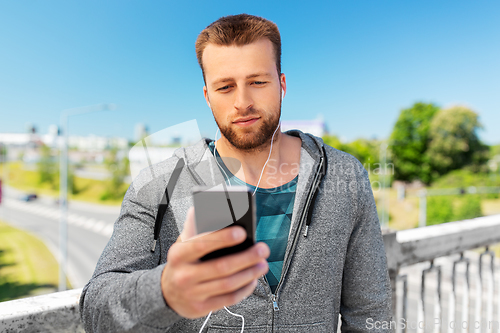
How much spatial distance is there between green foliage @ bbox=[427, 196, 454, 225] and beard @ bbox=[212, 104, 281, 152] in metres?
31.9

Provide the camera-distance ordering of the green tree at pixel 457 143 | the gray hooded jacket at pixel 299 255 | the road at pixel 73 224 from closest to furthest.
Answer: the gray hooded jacket at pixel 299 255
the green tree at pixel 457 143
the road at pixel 73 224

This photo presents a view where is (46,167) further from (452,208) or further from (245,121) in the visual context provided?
(245,121)

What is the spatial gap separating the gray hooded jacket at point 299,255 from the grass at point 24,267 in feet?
130

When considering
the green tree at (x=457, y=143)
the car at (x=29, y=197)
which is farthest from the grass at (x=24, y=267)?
the green tree at (x=457, y=143)

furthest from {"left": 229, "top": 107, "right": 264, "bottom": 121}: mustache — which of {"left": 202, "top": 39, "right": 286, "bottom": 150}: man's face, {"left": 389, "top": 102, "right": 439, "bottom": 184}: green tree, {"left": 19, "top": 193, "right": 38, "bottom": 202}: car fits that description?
{"left": 19, "top": 193, "right": 38, "bottom": 202}: car

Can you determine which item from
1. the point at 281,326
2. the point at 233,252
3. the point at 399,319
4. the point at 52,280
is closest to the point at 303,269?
the point at 281,326

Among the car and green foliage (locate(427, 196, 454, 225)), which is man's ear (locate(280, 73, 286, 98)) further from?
the car

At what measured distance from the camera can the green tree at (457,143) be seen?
38.0m

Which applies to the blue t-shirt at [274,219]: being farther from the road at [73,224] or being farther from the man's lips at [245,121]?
the road at [73,224]

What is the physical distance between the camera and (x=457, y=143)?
38.2 meters

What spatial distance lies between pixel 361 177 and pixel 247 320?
74 cm

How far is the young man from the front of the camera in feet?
3.38

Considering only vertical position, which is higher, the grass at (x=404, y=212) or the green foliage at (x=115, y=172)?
the green foliage at (x=115, y=172)

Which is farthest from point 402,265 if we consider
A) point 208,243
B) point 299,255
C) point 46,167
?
point 46,167
